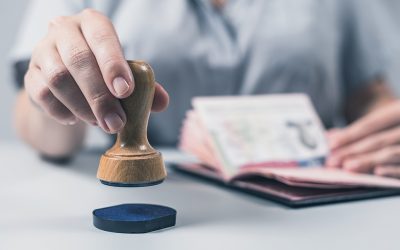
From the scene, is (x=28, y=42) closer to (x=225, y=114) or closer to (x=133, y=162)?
(x=225, y=114)

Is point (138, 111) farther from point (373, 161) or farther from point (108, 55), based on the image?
point (373, 161)

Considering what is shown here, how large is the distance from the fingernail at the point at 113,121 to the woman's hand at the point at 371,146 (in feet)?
1.37

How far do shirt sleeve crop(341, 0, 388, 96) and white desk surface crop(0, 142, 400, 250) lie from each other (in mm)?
654

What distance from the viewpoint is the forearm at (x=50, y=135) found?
0.95m

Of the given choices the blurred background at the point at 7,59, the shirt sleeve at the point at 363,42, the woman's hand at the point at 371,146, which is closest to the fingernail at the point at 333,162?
the woman's hand at the point at 371,146

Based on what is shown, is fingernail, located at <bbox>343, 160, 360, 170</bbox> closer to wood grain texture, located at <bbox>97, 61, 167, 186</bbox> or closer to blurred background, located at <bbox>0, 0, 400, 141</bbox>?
wood grain texture, located at <bbox>97, 61, 167, 186</bbox>

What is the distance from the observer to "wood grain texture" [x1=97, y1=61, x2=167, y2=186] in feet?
1.66

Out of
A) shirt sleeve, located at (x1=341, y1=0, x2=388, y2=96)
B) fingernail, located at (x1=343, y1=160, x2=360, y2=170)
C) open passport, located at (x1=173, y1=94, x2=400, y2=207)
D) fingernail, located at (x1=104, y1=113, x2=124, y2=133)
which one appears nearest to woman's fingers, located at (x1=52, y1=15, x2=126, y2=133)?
fingernail, located at (x1=104, y1=113, x2=124, y2=133)

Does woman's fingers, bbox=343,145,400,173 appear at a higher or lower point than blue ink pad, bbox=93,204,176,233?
higher

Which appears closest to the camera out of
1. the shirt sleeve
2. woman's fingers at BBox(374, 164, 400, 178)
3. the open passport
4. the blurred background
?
the open passport

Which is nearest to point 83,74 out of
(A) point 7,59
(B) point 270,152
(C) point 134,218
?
(C) point 134,218

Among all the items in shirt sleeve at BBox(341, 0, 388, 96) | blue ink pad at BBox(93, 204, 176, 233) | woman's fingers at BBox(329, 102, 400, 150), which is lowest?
blue ink pad at BBox(93, 204, 176, 233)

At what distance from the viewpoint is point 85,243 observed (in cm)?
49

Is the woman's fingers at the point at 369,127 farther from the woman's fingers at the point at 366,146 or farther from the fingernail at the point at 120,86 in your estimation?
the fingernail at the point at 120,86
